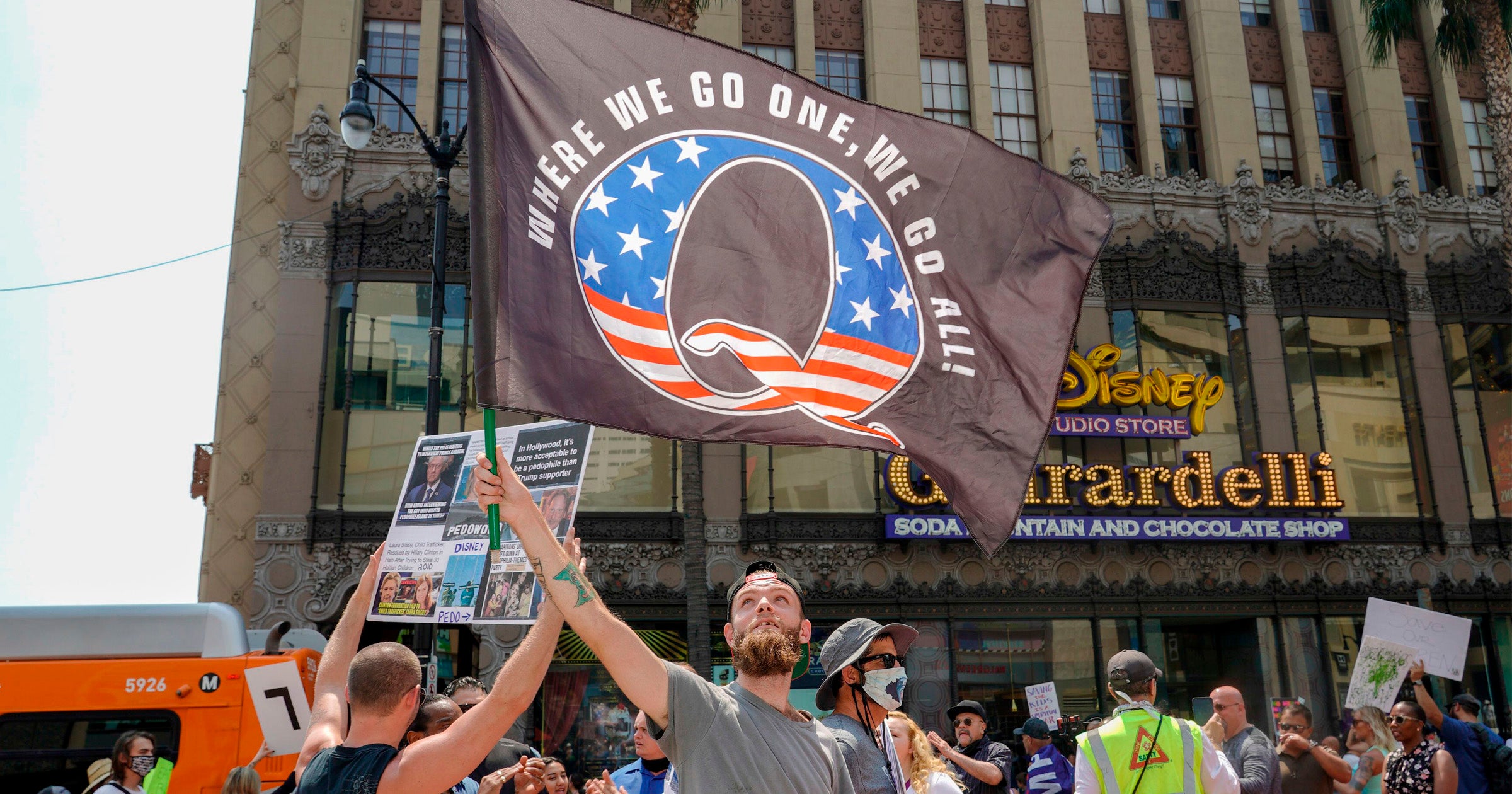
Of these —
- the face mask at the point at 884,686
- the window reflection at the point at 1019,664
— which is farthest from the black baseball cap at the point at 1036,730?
the window reflection at the point at 1019,664

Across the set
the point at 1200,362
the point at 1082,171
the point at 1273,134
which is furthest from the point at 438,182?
the point at 1273,134

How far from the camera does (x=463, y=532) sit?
8.65 m

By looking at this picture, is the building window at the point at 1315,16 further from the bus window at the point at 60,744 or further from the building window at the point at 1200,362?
the bus window at the point at 60,744

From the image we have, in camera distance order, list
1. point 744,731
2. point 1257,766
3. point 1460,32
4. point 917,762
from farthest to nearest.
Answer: point 1460,32 < point 1257,766 < point 917,762 < point 744,731

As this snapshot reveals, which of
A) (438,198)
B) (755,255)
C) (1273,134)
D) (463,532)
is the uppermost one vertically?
(1273,134)

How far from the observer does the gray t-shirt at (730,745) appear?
310 centimetres

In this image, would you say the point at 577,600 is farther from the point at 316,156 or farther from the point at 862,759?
the point at 316,156

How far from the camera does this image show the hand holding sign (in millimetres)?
7480

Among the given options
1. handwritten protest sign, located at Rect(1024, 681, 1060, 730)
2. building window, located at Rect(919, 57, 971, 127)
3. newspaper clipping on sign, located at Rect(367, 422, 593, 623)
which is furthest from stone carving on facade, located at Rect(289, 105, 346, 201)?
handwritten protest sign, located at Rect(1024, 681, 1060, 730)

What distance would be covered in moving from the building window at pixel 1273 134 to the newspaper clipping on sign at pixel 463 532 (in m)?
21.1

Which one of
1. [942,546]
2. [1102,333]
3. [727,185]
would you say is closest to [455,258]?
[942,546]

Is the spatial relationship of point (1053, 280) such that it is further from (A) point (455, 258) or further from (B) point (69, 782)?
(A) point (455, 258)

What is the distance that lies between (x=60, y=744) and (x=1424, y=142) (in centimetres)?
2837

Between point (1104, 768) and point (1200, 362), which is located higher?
point (1200, 362)
